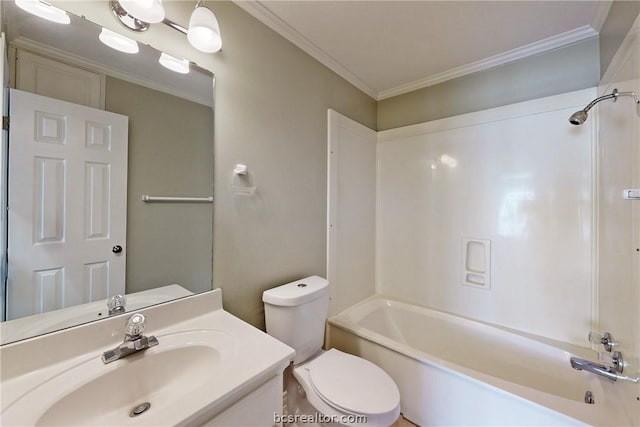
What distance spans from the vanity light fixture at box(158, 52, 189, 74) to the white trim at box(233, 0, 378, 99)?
47 centimetres

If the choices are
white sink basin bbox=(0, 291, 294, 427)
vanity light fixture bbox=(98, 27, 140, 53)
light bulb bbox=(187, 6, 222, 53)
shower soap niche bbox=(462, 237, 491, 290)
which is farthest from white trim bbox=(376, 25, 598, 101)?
white sink basin bbox=(0, 291, 294, 427)

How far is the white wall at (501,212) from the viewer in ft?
4.93

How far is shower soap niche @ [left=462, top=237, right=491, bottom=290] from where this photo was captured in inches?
70.5

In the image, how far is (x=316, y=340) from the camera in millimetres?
1439

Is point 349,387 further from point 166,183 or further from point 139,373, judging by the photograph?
point 166,183

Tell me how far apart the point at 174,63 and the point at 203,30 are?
0.20 meters

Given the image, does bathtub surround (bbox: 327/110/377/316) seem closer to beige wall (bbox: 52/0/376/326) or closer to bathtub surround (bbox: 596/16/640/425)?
beige wall (bbox: 52/0/376/326)

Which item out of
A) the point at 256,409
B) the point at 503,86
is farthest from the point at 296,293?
the point at 503,86

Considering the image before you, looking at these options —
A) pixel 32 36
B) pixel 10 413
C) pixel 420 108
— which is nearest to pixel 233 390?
pixel 10 413

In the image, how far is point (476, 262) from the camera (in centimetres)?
185

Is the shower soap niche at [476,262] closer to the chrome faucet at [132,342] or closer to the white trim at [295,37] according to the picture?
the white trim at [295,37]

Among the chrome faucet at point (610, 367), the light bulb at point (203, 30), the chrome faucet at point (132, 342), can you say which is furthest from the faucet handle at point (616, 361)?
the light bulb at point (203, 30)

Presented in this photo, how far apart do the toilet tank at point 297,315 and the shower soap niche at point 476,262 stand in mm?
1175

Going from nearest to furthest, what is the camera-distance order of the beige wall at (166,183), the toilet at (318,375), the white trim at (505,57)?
the beige wall at (166,183)
the toilet at (318,375)
the white trim at (505,57)
